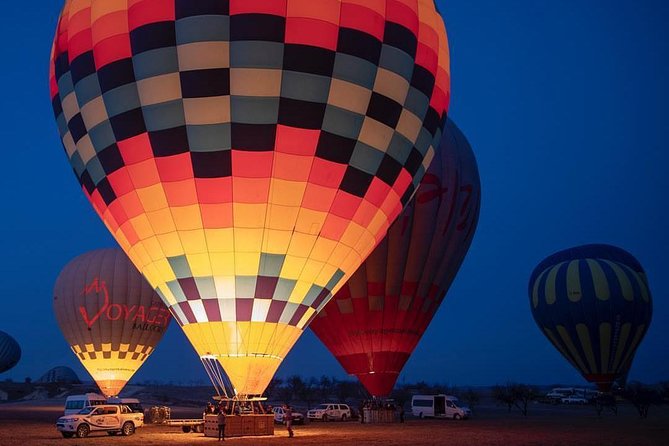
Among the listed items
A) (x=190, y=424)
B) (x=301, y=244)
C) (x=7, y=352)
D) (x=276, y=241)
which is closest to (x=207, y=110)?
(x=276, y=241)

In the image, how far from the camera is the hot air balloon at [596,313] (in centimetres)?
3183

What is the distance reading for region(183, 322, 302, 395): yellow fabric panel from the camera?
12.5m

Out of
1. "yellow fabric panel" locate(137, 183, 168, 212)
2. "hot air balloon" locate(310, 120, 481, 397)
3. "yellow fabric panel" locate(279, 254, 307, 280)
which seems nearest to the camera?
"yellow fabric panel" locate(137, 183, 168, 212)

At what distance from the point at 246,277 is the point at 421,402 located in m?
18.4

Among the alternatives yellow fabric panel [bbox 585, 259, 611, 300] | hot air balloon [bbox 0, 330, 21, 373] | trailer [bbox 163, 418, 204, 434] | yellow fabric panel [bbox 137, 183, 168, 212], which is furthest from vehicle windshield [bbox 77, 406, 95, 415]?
hot air balloon [bbox 0, 330, 21, 373]

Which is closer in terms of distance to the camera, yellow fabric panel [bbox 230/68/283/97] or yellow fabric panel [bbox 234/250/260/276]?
yellow fabric panel [bbox 230/68/283/97]

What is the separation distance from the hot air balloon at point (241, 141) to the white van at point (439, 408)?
16131 millimetres

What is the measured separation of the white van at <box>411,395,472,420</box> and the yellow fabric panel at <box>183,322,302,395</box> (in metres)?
16.3

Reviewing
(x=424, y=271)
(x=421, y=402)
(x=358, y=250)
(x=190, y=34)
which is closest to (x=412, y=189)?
(x=358, y=250)

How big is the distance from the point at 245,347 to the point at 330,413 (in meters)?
15.3

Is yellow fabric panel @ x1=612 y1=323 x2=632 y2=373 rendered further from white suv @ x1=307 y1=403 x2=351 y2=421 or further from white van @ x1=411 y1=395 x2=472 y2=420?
white suv @ x1=307 y1=403 x2=351 y2=421

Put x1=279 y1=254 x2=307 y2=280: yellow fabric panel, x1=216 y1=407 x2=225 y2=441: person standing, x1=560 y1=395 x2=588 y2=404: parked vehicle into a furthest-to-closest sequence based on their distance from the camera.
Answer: x1=560 y1=395 x2=588 y2=404: parked vehicle → x1=216 y1=407 x2=225 y2=441: person standing → x1=279 y1=254 x2=307 y2=280: yellow fabric panel

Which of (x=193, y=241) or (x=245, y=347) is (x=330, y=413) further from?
(x=193, y=241)

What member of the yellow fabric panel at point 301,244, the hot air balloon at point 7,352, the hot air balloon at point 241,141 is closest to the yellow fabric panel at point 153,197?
the hot air balloon at point 241,141
